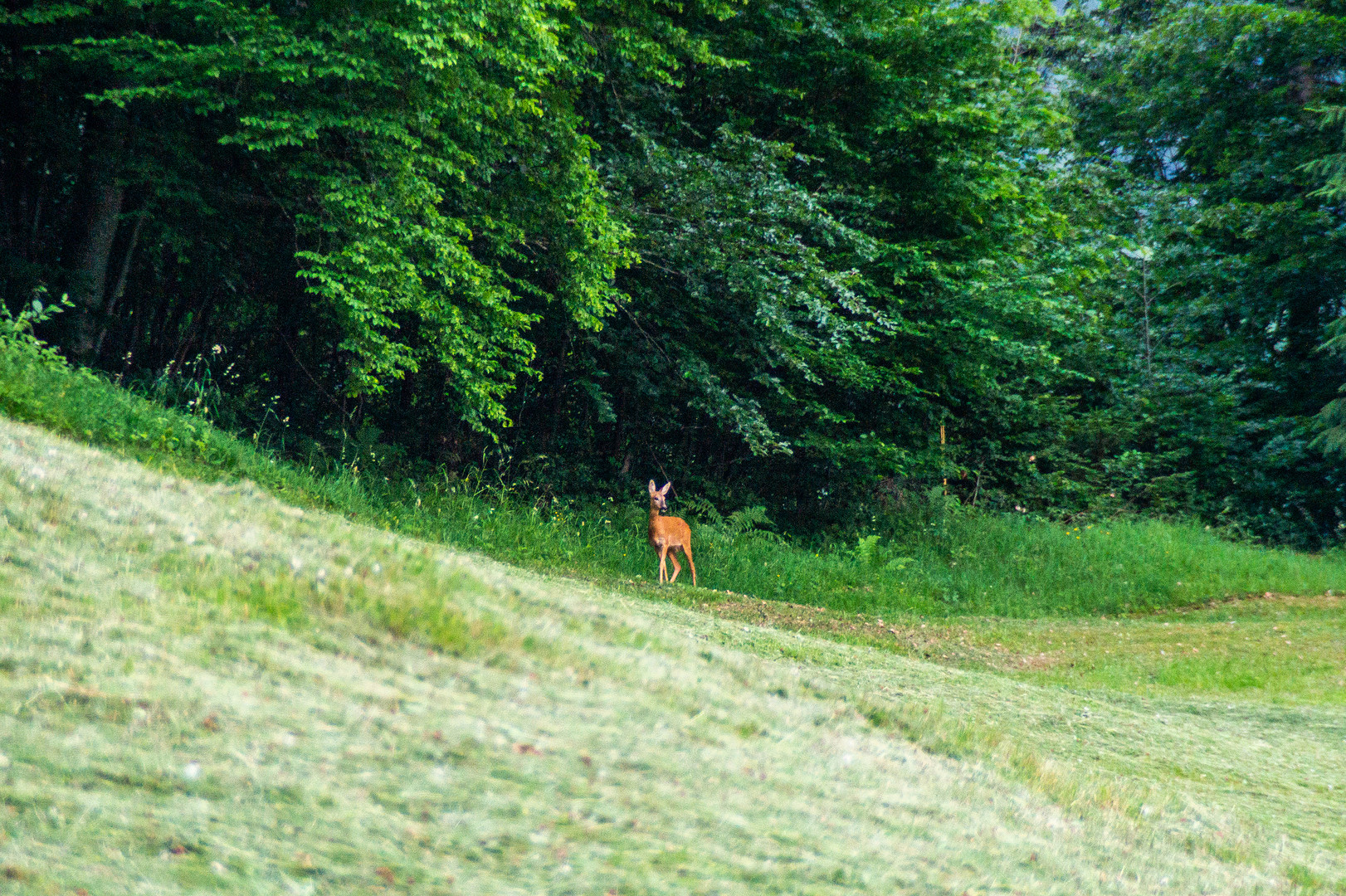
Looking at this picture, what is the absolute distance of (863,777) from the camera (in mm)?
4074

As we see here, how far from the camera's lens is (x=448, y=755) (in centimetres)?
308

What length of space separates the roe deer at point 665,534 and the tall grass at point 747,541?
423 millimetres

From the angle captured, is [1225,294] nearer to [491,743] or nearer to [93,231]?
[93,231]

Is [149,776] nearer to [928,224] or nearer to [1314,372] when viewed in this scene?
[928,224]

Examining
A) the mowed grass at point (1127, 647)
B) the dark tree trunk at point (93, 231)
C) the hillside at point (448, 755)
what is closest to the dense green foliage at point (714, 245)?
the dark tree trunk at point (93, 231)

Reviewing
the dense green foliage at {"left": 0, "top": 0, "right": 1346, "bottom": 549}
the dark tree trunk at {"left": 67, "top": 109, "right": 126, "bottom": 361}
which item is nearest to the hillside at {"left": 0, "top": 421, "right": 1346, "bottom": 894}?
the dense green foliage at {"left": 0, "top": 0, "right": 1346, "bottom": 549}

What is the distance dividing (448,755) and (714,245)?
40.1 feet

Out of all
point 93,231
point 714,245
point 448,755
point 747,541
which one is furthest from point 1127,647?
point 93,231

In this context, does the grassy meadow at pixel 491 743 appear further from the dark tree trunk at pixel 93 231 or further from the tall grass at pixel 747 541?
the dark tree trunk at pixel 93 231

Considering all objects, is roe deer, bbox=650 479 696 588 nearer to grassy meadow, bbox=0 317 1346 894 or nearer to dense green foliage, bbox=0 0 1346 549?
dense green foliage, bbox=0 0 1346 549

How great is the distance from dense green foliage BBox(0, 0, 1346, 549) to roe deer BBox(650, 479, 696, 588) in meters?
2.03

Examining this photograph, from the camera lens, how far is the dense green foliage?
1098 centimetres

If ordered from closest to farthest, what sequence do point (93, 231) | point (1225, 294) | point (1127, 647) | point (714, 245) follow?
point (93, 231), point (1127, 647), point (714, 245), point (1225, 294)

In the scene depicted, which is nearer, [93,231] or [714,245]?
[93,231]
